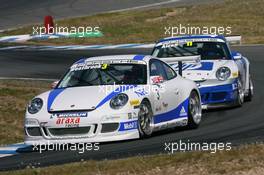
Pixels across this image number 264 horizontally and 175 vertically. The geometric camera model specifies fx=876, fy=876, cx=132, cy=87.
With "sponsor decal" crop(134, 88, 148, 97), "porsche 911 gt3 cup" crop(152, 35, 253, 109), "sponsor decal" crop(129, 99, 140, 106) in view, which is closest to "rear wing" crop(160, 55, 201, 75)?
Result: "porsche 911 gt3 cup" crop(152, 35, 253, 109)

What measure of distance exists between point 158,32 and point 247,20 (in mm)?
3600

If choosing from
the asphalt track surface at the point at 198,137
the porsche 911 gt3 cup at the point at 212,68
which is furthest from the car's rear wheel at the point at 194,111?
the porsche 911 gt3 cup at the point at 212,68

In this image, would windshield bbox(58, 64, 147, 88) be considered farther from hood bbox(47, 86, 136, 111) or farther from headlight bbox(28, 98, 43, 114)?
headlight bbox(28, 98, 43, 114)

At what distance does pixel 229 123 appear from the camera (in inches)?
528

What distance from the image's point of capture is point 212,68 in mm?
15305

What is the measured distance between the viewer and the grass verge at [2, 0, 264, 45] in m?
30.8

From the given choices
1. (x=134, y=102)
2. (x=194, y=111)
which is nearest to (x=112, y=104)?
(x=134, y=102)

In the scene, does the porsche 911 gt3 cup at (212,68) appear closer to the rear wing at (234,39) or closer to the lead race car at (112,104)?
the lead race car at (112,104)

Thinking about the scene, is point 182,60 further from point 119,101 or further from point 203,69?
point 119,101

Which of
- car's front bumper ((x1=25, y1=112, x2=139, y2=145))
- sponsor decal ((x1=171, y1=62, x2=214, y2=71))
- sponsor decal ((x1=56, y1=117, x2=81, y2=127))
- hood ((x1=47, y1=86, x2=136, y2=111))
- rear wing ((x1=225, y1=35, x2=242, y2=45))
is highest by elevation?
hood ((x1=47, y1=86, x2=136, y2=111))

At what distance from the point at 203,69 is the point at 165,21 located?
18.8m

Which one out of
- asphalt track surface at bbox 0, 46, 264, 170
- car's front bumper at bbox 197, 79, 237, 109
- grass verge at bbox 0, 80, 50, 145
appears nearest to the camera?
asphalt track surface at bbox 0, 46, 264, 170

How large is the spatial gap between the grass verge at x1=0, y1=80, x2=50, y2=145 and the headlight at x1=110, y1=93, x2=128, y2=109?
2805 millimetres

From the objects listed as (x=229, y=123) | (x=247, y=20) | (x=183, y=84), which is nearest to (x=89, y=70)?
(x=183, y=84)
